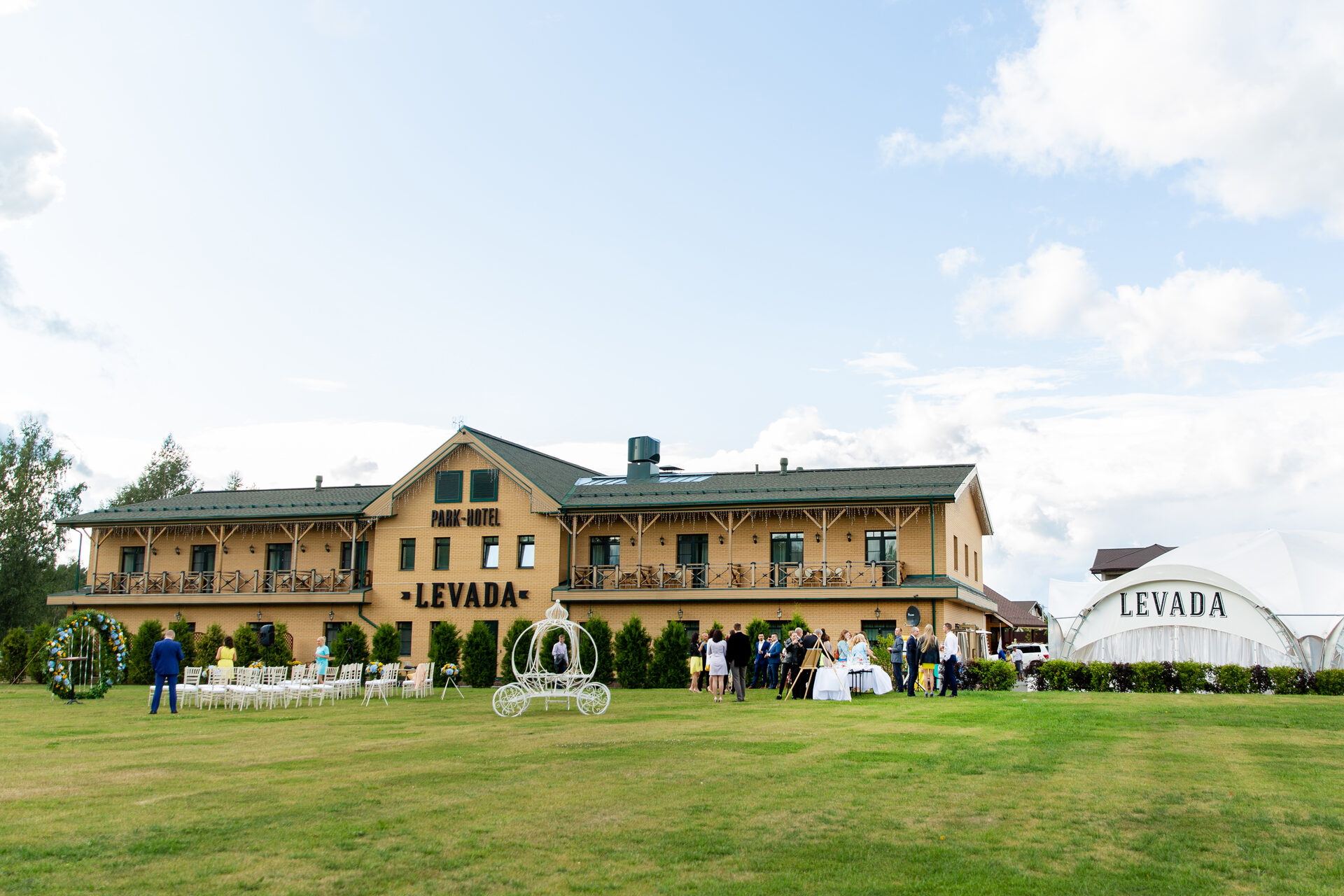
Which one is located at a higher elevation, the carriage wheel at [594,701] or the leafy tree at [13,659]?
the carriage wheel at [594,701]

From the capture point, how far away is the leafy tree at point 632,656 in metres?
28.2

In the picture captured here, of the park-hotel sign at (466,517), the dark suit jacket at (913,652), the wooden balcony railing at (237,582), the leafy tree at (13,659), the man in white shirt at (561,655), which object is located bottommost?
the leafy tree at (13,659)

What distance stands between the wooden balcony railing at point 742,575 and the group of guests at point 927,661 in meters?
6.24

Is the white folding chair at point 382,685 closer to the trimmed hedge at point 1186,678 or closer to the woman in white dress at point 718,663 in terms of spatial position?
the woman in white dress at point 718,663

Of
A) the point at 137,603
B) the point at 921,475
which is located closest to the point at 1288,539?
the point at 921,475

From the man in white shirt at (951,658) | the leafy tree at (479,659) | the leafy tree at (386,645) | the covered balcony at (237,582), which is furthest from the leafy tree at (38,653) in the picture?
the man in white shirt at (951,658)

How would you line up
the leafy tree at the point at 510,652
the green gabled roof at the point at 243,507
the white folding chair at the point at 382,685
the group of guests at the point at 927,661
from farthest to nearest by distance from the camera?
the green gabled roof at the point at 243,507
the leafy tree at the point at 510,652
the white folding chair at the point at 382,685
the group of guests at the point at 927,661

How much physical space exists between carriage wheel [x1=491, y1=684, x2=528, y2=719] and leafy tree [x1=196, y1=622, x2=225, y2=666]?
18.7m

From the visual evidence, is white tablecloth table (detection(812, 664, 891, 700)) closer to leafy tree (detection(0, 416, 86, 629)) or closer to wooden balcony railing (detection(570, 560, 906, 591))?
wooden balcony railing (detection(570, 560, 906, 591))

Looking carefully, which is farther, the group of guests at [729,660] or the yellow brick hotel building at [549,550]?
the yellow brick hotel building at [549,550]

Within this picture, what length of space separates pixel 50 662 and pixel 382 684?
781 centimetres

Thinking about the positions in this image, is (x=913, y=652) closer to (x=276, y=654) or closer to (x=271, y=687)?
(x=271, y=687)

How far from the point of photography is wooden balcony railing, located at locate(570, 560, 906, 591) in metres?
29.6

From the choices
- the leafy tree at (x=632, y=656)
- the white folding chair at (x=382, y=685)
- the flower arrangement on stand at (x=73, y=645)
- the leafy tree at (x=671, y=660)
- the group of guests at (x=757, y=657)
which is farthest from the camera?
the leafy tree at (x=632, y=656)
